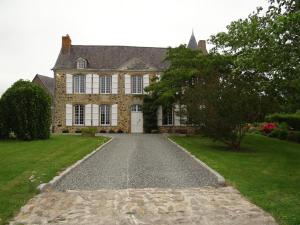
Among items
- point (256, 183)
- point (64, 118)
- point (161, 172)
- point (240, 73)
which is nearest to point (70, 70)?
point (64, 118)

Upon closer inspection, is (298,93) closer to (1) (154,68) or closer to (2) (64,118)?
(1) (154,68)

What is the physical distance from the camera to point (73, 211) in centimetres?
725

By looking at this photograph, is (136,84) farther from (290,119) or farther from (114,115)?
(290,119)

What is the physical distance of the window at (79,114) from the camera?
115ft

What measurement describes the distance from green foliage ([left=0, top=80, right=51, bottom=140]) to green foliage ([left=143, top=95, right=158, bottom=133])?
1190 centimetres

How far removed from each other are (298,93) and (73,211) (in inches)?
574

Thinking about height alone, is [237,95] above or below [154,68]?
below

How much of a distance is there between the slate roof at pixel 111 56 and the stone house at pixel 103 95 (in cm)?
8

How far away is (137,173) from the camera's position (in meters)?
11.5

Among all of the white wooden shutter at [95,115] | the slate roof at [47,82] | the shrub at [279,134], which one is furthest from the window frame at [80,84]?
the slate roof at [47,82]

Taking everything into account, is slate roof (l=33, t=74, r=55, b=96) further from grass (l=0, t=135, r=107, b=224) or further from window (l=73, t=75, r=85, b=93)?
grass (l=0, t=135, r=107, b=224)

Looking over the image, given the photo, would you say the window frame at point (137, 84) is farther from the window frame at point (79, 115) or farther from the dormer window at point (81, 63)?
the window frame at point (79, 115)

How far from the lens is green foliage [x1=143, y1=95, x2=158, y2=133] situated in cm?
3450

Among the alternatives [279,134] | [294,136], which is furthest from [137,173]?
[279,134]
